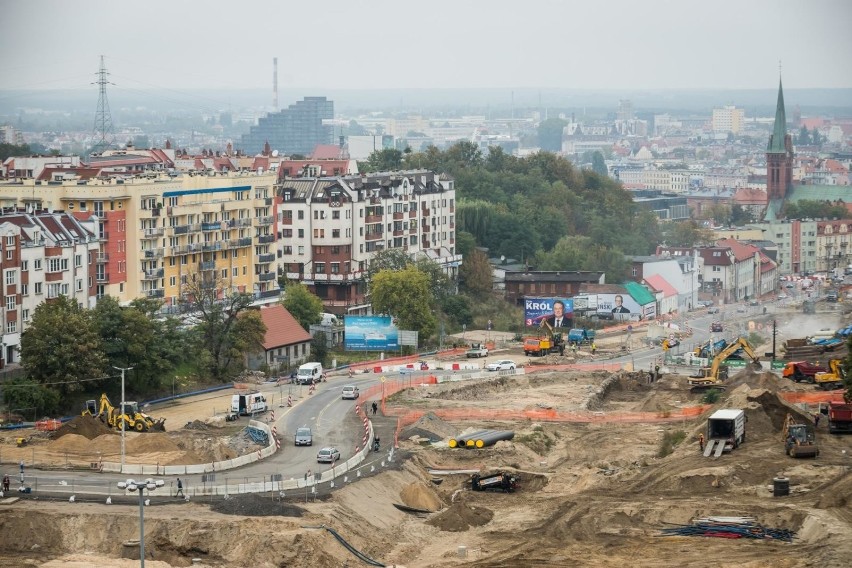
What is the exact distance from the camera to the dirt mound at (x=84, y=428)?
225ft

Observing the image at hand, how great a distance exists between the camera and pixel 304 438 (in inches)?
2820

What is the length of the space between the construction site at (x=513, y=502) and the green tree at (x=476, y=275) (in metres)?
40.9

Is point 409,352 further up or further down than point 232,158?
further down

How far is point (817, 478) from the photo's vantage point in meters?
67.1

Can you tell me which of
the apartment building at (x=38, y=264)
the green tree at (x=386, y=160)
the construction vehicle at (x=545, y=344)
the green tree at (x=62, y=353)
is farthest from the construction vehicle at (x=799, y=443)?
the green tree at (x=386, y=160)

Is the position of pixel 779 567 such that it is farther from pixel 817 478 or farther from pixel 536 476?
pixel 536 476

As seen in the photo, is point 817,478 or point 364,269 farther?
point 364,269

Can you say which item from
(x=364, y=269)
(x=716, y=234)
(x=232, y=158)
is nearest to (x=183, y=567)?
(x=364, y=269)

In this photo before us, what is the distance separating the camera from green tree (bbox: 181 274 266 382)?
89.9 metres

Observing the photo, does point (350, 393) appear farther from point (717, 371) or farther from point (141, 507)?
point (141, 507)

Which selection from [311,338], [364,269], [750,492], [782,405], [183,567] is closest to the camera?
[183,567]

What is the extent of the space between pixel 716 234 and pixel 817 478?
113 meters

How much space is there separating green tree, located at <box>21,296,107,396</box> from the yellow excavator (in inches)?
1236

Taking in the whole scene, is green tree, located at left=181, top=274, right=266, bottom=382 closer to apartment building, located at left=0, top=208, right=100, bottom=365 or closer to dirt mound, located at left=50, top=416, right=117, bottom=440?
apartment building, located at left=0, top=208, right=100, bottom=365
